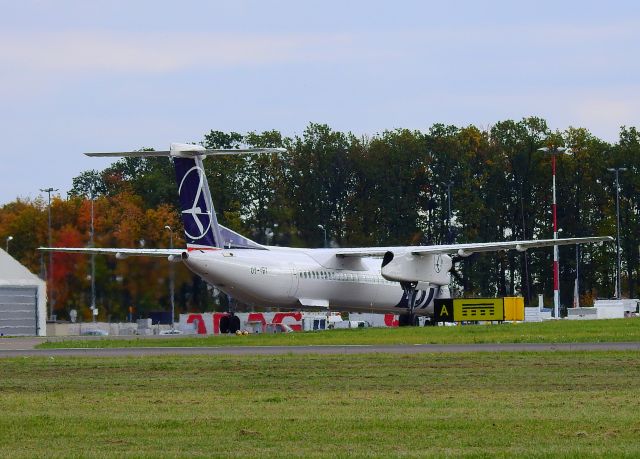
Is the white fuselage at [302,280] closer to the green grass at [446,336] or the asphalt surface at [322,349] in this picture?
the green grass at [446,336]

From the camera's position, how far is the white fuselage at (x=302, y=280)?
5072 cm

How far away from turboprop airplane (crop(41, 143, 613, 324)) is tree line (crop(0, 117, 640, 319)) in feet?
30.4

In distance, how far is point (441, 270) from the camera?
61906 millimetres

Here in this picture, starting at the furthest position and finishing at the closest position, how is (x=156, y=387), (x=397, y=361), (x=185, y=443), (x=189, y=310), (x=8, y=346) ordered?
1. (x=189, y=310)
2. (x=8, y=346)
3. (x=397, y=361)
4. (x=156, y=387)
5. (x=185, y=443)

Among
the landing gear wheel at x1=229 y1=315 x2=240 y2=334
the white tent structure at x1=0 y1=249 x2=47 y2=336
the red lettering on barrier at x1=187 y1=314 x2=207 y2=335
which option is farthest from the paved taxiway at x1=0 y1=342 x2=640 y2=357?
the white tent structure at x1=0 y1=249 x2=47 y2=336

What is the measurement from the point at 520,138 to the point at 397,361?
76.5 m

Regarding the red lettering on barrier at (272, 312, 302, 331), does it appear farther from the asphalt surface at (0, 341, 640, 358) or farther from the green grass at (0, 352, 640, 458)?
the green grass at (0, 352, 640, 458)

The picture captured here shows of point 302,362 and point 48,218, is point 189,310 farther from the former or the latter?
point 302,362

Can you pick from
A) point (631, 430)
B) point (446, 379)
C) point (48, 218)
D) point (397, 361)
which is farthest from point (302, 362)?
point (48, 218)

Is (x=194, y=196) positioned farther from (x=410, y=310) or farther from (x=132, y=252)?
(x=410, y=310)

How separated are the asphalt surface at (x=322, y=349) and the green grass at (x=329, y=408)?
348 cm

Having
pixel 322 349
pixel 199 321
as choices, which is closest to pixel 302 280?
pixel 199 321

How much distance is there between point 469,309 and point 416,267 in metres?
3.15

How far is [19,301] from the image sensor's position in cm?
6975
